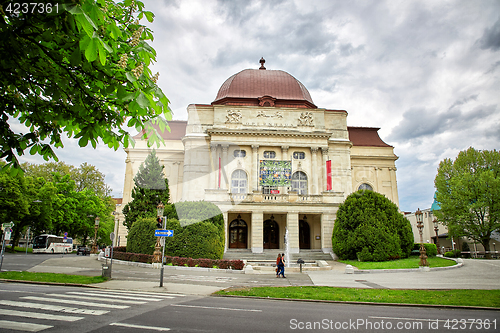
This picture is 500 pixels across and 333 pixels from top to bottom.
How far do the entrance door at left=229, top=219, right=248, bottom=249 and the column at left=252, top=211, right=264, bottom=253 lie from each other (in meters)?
4.59

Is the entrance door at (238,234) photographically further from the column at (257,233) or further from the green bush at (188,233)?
the green bush at (188,233)

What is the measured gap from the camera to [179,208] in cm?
2705

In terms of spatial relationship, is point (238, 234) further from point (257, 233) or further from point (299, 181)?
point (299, 181)

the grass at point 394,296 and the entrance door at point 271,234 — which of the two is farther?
the entrance door at point 271,234

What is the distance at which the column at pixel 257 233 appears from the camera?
3307 centimetres

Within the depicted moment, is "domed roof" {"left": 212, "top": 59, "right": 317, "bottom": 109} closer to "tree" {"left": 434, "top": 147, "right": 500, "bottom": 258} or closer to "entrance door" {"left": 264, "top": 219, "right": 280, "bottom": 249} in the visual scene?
"entrance door" {"left": 264, "top": 219, "right": 280, "bottom": 249}

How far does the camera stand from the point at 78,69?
5227 mm

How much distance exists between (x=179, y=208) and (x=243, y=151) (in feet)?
54.0

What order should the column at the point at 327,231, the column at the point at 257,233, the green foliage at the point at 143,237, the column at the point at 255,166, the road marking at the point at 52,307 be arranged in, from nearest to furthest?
the road marking at the point at 52,307
the green foliage at the point at 143,237
the column at the point at 257,233
the column at the point at 327,231
the column at the point at 255,166

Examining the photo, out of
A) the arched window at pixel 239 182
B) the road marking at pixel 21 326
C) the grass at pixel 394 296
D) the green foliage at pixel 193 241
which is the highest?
the arched window at pixel 239 182

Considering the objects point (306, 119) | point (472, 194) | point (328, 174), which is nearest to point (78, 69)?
point (328, 174)

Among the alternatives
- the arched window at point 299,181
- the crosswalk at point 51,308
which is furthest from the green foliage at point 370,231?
the crosswalk at point 51,308

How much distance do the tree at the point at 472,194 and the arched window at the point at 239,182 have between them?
2572cm

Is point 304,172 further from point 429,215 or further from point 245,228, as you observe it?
point 429,215
